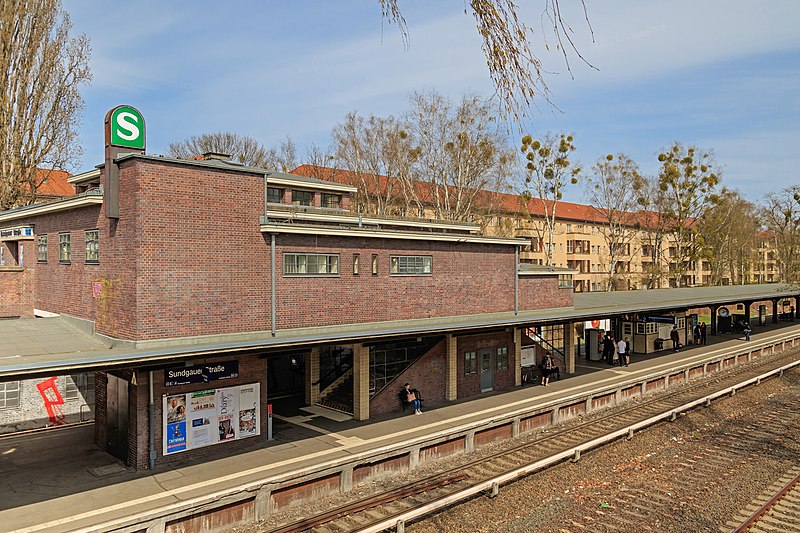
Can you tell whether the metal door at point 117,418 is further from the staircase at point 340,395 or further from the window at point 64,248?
the staircase at point 340,395

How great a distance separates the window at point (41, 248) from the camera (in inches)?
838

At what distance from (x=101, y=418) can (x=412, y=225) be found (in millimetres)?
13021

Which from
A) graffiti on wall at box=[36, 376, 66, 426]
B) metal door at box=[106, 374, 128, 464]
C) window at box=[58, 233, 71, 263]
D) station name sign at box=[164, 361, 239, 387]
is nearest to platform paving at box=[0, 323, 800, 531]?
metal door at box=[106, 374, 128, 464]

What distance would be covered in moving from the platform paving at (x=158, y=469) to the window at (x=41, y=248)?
622 cm

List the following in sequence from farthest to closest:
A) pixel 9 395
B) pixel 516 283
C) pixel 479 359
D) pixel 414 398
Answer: pixel 516 283, pixel 479 359, pixel 414 398, pixel 9 395

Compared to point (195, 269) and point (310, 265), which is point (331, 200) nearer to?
point (310, 265)

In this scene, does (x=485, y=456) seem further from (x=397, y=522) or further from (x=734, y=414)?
(x=734, y=414)

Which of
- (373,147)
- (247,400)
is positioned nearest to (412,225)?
(247,400)

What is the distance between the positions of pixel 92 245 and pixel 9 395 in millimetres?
6109

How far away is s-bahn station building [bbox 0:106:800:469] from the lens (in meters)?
15.7

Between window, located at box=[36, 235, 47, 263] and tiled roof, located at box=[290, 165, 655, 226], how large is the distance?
27.3 metres

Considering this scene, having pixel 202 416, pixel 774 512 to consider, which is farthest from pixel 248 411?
pixel 774 512

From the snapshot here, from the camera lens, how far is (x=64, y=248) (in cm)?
1980

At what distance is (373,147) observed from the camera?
45.6m
